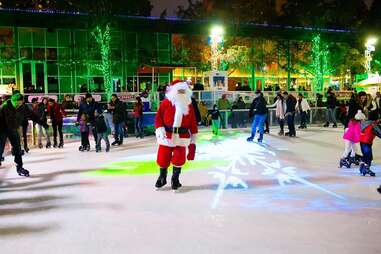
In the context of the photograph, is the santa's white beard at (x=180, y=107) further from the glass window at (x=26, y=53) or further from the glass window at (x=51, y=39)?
the glass window at (x=51, y=39)

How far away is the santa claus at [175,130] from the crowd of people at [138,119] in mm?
616

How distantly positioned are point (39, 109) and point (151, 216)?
348 inches

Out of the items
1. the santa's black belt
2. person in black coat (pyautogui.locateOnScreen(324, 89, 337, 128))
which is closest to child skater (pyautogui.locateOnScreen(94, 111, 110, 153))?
the santa's black belt

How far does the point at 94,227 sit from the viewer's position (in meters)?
4.83

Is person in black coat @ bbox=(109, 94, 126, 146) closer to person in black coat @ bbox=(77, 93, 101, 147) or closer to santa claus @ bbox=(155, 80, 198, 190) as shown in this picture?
person in black coat @ bbox=(77, 93, 101, 147)

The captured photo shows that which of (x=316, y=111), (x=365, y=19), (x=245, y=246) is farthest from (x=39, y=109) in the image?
(x=365, y=19)

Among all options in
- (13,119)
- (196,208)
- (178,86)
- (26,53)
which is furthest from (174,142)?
(26,53)

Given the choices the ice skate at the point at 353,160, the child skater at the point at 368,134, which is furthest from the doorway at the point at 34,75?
the child skater at the point at 368,134

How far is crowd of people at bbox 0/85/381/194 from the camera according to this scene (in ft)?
25.5

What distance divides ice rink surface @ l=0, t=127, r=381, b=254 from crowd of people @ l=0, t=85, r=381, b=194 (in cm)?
51

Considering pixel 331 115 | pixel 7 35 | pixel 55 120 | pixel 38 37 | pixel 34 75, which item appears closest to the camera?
pixel 55 120

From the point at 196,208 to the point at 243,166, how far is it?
3413mm

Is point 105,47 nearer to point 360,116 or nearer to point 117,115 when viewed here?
point 117,115

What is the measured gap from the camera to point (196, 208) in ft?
18.5
